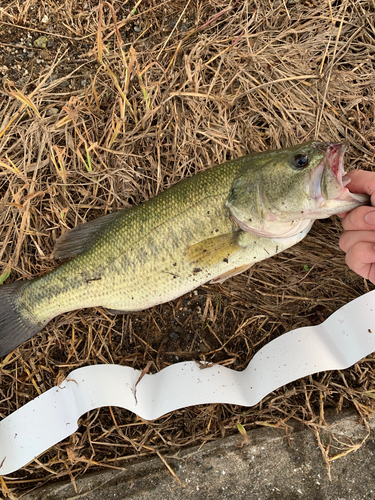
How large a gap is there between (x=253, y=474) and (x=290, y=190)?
2.21m

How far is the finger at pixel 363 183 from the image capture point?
7.35 feet

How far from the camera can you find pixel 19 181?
2977mm

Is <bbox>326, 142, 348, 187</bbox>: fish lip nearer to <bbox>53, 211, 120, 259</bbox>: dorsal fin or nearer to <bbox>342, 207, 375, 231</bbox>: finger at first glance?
<bbox>342, 207, 375, 231</bbox>: finger

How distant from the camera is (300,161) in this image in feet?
6.97

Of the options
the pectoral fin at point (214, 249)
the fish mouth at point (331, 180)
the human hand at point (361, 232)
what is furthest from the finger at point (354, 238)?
the pectoral fin at point (214, 249)

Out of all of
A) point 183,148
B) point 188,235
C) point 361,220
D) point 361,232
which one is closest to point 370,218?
point 361,220

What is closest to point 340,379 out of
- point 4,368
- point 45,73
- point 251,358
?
point 251,358

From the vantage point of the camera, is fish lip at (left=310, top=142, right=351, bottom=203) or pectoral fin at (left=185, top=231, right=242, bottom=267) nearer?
fish lip at (left=310, top=142, right=351, bottom=203)

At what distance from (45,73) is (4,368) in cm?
269

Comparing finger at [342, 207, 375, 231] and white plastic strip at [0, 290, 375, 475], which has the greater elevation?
finger at [342, 207, 375, 231]

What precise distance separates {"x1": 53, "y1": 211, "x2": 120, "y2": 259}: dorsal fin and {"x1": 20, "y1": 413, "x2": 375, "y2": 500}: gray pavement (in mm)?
1786

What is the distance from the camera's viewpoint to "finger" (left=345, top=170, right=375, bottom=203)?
224 centimetres

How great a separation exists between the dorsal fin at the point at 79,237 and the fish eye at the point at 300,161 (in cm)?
136

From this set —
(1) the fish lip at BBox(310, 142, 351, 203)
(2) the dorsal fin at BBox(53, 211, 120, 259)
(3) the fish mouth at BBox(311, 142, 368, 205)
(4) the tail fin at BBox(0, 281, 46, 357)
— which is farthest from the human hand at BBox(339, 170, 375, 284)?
(4) the tail fin at BBox(0, 281, 46, 357)
